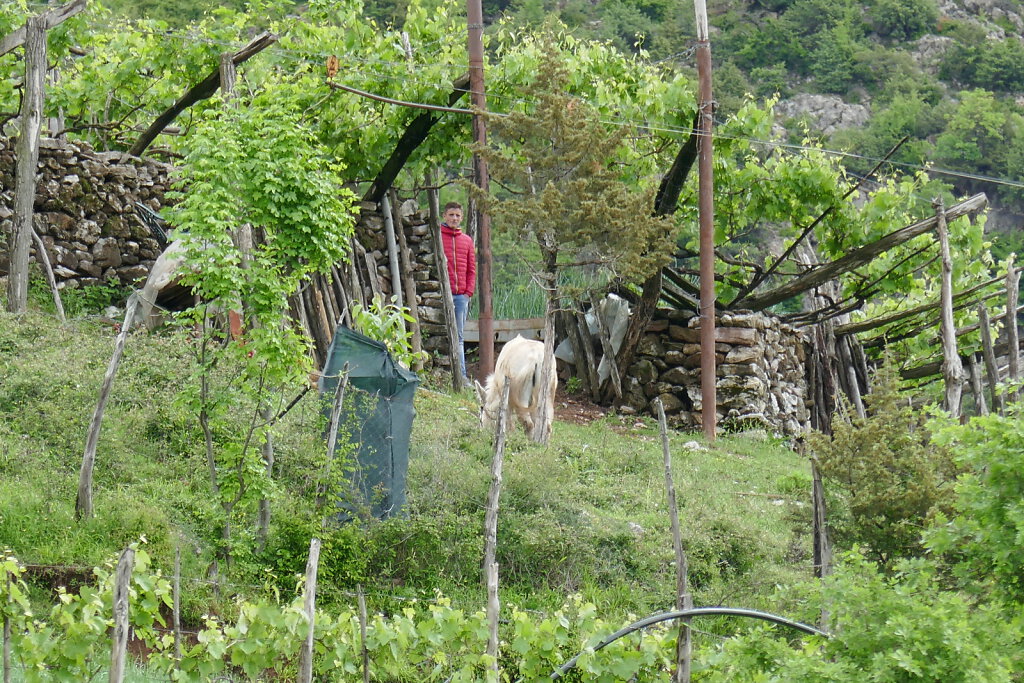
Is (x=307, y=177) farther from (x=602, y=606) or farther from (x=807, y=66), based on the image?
(x=807, y=66)

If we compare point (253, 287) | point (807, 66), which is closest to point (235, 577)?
point (253, 287)

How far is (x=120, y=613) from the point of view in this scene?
4965 millimetres

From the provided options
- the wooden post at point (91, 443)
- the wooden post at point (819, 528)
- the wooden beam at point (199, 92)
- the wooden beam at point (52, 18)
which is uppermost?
the wooden beam at point (52, 18)

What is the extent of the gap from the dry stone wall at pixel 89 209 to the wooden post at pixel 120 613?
32.6 feet

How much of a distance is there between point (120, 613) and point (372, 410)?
3.86m

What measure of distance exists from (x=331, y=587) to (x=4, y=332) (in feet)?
16.8

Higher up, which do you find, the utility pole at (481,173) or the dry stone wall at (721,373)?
the utility pole at (481,173)

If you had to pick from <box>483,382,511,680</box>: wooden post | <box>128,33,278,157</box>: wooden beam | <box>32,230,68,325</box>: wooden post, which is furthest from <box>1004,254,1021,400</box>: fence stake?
<box>32,230,68,325</box>: wooden post

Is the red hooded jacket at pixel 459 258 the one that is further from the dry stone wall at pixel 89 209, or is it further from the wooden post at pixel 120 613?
the wooden post at pixel 120 613

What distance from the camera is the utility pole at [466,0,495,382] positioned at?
15.0 m

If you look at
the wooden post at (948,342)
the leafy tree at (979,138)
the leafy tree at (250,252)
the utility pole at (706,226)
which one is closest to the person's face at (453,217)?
the utility pole at (706,226)

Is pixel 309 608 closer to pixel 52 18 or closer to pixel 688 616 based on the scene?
pixel 688 616

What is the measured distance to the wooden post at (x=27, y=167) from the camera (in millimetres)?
12234

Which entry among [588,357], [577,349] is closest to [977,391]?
[588,357]
